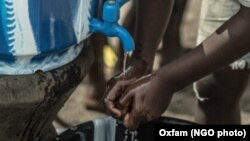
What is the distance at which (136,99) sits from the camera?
1.60 metres

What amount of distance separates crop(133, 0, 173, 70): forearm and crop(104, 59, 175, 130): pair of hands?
129 mm

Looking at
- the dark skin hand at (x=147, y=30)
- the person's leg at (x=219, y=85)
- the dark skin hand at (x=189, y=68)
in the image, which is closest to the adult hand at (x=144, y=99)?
the dark skin hand at (x=189, y=68)

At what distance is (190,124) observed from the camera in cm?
178

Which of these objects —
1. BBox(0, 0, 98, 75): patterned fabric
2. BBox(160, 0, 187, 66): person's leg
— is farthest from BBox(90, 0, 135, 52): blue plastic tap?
BBox(160, 0, 187, 66): person's leg

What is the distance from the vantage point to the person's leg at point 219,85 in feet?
6.48

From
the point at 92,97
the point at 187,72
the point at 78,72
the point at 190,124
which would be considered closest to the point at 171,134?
the point at 190,124

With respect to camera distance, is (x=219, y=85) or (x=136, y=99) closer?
(x=136, y=99)

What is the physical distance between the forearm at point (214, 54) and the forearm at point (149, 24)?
0.64 ft

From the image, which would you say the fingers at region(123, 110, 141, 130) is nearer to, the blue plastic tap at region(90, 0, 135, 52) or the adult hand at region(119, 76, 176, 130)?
the adult hand at region(119, 76, 176, 130)

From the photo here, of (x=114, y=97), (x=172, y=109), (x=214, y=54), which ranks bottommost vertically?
(x=172, y=109)

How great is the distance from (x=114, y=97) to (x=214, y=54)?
1.00 ft

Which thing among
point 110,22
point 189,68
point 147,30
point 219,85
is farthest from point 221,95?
point 110,22

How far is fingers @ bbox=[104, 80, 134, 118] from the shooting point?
163cm

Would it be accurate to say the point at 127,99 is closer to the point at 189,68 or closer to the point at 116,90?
the point at 116,90
